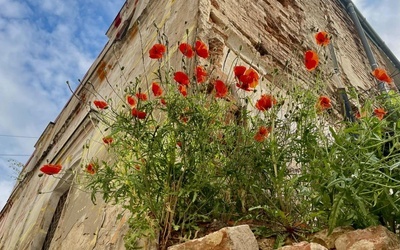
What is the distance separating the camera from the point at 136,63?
3830 mm

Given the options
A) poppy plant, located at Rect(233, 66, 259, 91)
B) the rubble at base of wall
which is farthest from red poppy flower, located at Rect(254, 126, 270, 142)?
the rubble at base of wall

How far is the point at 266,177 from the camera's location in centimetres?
179

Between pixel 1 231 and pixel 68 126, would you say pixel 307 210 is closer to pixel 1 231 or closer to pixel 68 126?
pixel 68 126

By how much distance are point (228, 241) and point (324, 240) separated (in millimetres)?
348

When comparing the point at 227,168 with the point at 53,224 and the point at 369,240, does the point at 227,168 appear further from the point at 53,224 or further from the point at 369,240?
the point at 53,224

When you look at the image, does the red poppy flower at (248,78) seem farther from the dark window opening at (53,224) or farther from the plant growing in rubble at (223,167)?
the dark window opening at (53,224)

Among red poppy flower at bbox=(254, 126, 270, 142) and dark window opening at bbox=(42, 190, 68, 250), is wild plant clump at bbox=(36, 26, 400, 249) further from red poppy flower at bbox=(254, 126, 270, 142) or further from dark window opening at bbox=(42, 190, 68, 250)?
dark window opening at bbox=(42, 190, 68, 250)

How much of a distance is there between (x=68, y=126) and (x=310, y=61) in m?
4.29

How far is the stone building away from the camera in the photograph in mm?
2830

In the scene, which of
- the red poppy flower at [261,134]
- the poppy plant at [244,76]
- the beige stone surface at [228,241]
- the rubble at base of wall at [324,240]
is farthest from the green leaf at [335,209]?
the poppy plant at [244,76]

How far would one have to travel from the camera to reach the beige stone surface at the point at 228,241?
1315mm

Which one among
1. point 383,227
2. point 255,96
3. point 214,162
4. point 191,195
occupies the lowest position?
point 383,227

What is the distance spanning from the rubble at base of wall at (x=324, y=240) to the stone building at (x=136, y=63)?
2.69ft

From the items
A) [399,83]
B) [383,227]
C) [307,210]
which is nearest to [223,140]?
[307,210]
